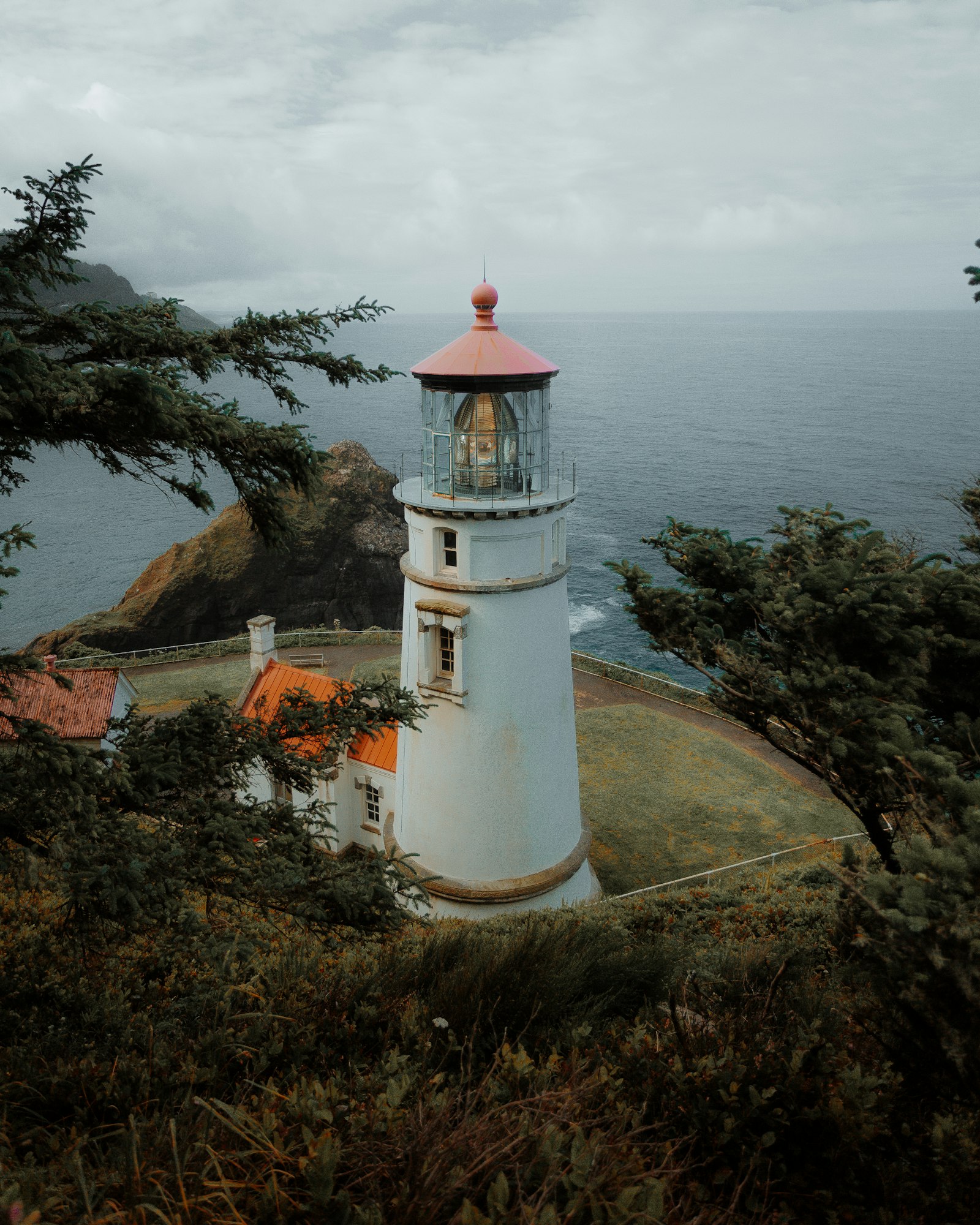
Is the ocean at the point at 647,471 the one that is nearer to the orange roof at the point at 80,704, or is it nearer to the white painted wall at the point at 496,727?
the orange roof at the point at 80,704

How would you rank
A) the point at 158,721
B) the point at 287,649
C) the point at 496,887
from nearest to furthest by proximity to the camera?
1. the point at 158,721
2. the point at 496,887
3. the point at 287,649

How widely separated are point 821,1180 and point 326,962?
408 cm

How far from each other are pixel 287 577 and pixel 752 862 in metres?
27.8

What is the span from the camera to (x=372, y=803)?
47.2 feet

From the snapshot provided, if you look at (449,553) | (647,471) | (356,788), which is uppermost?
(449,553)

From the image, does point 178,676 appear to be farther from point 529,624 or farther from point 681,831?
point 529,624

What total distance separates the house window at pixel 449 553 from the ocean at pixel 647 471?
36.2ft

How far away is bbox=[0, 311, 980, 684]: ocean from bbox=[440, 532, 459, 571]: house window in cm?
1105

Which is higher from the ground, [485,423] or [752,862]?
[485,423]

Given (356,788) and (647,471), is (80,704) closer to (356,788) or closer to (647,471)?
(356,788)

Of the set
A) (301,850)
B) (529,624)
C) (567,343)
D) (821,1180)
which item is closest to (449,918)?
(529,624)

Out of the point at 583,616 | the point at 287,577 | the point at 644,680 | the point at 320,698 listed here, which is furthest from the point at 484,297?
the point at 287,577

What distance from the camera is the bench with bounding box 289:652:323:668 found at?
2512cm

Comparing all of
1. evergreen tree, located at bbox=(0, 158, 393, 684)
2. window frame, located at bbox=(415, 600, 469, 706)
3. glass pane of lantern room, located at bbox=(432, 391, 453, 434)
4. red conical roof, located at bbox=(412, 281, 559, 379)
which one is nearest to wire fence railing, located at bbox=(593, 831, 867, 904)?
window frame, located at bbox=(415, 600, 469, 706)
